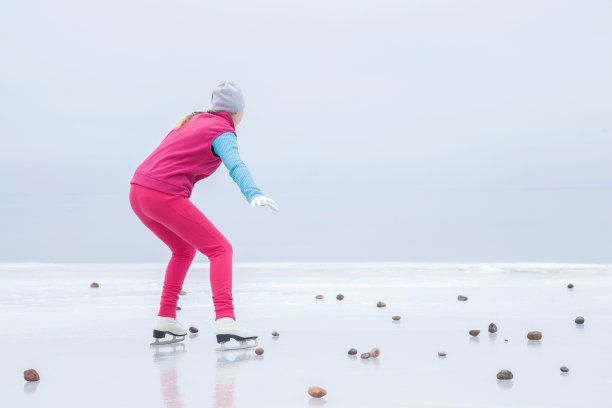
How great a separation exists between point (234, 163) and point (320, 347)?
1357mm

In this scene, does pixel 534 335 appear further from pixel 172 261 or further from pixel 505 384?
pixel 172 261

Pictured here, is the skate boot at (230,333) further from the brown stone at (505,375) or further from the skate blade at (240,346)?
the brown stone at (505,375)

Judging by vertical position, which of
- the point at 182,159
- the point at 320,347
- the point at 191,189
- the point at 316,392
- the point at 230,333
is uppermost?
the point at 182,159

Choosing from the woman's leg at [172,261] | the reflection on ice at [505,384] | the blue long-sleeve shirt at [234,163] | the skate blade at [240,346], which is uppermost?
the blue long-sleeve shirt at [234,163]

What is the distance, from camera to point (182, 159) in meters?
Answer: 4.98

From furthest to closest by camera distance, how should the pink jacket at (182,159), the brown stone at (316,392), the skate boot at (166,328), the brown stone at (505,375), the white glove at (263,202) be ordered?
the skate boot at (166,328)
the pink jacket at (182,159)
the white glove at (263,202)
the brown stone at (505,375)
the brown stone at (316,392)

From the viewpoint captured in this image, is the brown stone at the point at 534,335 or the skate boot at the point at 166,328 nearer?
the brown stone at the point at 534,335

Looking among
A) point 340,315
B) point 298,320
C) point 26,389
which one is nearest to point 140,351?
point 26,389

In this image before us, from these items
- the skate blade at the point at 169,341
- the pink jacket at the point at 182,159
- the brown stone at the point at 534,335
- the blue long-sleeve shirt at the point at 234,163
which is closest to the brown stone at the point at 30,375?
the skate blade at the point at 169,341

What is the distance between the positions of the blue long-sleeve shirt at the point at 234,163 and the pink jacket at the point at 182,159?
6cm

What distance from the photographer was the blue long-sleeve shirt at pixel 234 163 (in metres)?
4.72

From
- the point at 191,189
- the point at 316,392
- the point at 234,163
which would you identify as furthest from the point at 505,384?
the point at 191,189

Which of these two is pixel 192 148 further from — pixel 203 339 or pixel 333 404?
pixel 333 404

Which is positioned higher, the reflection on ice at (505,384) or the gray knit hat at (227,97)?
the gray knit hat at (227,97)
